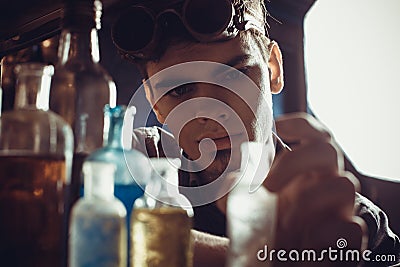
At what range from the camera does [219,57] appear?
1.18 metres

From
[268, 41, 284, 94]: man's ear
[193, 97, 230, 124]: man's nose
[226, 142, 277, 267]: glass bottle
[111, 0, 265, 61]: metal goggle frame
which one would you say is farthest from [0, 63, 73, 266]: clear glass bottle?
[268, 41, 284, 94]: man's ear

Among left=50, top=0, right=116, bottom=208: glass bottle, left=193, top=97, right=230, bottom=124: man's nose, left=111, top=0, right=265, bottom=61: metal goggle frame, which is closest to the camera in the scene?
left=50, top=0, right=116, bottom=208: glass bottle

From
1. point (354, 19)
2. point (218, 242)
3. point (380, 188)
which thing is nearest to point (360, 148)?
point (380, 188)

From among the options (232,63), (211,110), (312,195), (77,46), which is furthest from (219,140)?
(312,195)

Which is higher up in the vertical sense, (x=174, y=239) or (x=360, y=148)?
(x=360, y=148)

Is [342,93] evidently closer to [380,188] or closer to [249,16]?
[380,188]

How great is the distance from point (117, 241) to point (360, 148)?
3.14 feet

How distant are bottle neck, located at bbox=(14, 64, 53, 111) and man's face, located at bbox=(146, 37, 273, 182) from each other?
611 mm

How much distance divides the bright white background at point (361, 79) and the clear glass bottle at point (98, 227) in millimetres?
937

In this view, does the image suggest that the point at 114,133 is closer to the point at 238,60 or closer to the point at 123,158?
the point at 123,158

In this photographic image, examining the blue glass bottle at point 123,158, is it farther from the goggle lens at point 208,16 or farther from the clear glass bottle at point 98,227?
the goggle lens at point 208,16

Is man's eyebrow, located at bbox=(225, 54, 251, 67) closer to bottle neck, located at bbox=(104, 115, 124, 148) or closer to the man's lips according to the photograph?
the man's lips

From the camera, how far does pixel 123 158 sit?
509 millimetres

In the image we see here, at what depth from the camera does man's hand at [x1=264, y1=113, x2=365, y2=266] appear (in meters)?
0.46
